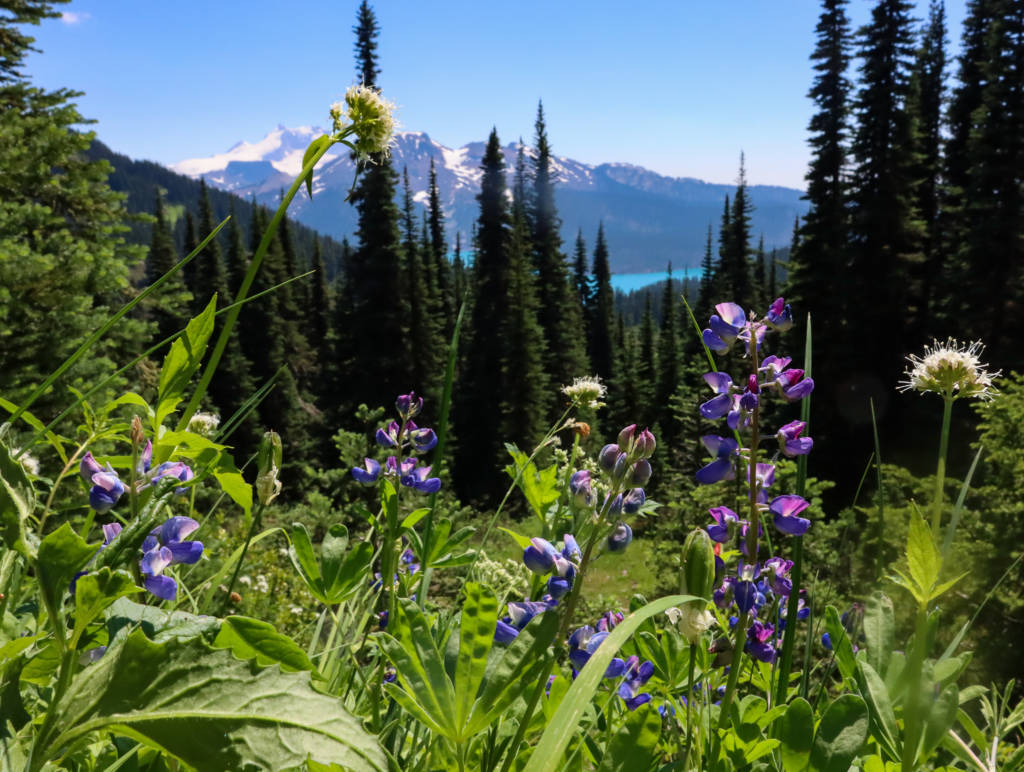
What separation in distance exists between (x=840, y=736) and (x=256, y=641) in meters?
0.64

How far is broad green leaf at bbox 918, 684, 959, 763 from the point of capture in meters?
0.67

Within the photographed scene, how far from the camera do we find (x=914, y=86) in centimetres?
A: 2262

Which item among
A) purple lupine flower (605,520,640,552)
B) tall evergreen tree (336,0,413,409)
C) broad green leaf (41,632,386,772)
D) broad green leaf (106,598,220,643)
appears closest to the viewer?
broad green leaf (41,632,386,772)

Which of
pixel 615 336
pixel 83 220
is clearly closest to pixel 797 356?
pixel 83 220

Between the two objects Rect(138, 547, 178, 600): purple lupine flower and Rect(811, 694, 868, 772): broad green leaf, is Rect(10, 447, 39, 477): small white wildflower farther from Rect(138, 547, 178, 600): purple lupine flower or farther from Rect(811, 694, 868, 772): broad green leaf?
Rect(811, 694, 868, 772): broad green leaf

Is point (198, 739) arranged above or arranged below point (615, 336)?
above

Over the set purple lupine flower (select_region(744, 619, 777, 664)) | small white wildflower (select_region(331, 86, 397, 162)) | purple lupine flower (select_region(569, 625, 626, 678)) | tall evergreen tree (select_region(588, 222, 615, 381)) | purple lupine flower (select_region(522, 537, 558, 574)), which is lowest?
tall evergreen tree (select_region(588, 222, 615, 381))

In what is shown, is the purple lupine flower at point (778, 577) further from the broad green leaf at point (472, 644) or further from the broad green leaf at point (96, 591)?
the broad green leaf at point (96, 591)

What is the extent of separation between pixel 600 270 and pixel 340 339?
116 ft

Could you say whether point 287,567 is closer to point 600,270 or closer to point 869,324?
point 869,324

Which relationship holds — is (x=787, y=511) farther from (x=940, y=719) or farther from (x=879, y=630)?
(x=940, y=719)

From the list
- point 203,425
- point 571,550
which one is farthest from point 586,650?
point 203,425

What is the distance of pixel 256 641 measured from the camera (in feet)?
2.19

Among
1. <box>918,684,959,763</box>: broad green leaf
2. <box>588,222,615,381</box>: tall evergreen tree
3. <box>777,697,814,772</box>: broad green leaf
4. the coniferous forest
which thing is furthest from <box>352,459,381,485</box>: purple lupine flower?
<box>588,222,615,381</box>: tall evergreen tree
